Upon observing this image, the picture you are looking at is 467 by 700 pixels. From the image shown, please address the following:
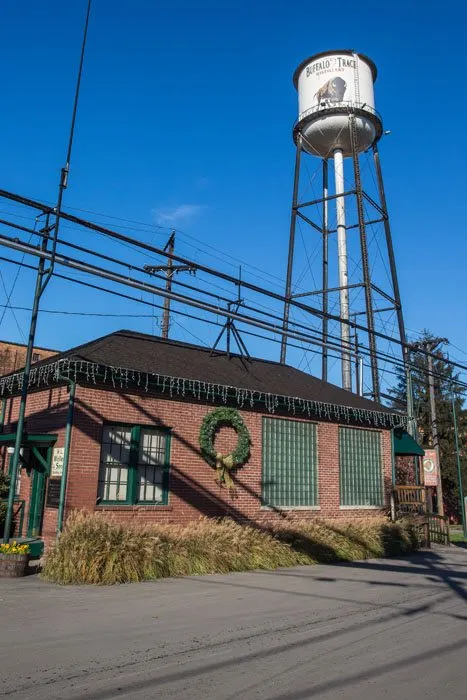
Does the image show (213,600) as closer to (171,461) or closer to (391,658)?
(391,658)

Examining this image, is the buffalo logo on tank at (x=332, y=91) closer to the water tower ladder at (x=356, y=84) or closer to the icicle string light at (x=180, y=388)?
the water tower ladder at (x=356, y=84)

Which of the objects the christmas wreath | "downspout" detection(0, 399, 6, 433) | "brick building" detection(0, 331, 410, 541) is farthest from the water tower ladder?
"downspout" detection(0, 399, 6, 433)

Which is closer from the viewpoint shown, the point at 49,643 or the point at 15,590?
the point at 49,643

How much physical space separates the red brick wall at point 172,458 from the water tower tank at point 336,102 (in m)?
20.4

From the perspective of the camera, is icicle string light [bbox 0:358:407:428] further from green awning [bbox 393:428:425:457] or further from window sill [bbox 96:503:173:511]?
window sill [bbox 96:503:173:511]

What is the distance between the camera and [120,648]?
6.84 meters

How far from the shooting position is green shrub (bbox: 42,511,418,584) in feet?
37.9

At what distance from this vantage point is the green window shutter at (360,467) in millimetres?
20391

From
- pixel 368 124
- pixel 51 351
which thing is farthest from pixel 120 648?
pixel 51 351

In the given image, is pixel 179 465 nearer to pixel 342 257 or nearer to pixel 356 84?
pixel 342 257

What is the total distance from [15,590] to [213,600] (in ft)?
11.5

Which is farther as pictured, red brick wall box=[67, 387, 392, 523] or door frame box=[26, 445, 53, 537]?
door frame box=[26, 445, 53, 537]

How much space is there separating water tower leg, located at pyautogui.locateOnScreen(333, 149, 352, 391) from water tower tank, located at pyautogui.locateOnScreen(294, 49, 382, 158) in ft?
3.74

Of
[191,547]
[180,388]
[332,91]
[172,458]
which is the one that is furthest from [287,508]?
[332,91]
